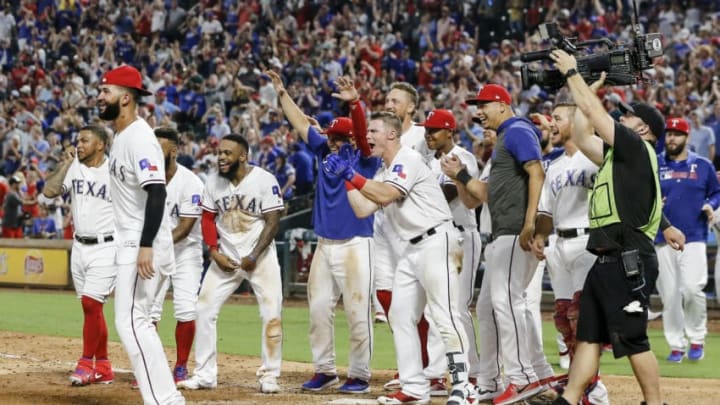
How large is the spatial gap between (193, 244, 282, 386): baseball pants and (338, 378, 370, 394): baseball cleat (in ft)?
1.74

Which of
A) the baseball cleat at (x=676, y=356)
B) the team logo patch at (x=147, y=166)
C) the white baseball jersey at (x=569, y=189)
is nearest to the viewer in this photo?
the team logo patch at (x=147, y=166)

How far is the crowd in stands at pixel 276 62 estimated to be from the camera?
755 inches

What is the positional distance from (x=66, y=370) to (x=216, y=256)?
6.49ft

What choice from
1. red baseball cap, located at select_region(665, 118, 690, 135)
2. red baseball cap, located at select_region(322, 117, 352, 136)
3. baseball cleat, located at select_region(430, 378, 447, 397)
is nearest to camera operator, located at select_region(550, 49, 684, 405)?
baseball cleat, located at select_region(430, 378, 447, 397)

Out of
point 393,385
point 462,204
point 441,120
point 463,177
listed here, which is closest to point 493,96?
point 463,177

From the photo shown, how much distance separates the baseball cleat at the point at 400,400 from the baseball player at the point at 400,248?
18.8 inches

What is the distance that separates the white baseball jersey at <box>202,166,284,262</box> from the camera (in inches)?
356

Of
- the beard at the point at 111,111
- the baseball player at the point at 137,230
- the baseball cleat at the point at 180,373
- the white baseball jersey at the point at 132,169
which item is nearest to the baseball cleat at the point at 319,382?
the baseball cleat at the point at 180,373

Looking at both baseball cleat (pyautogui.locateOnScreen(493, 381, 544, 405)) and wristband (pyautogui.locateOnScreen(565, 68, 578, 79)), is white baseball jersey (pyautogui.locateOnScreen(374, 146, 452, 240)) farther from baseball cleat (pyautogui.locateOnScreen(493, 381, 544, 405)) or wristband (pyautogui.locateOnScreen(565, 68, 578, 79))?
wristband (pyautogui.locateOnScreen(565, 68, 578, 79))

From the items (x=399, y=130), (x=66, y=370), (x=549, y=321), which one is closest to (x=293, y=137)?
(x=549, y=321)

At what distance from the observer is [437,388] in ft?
27.9

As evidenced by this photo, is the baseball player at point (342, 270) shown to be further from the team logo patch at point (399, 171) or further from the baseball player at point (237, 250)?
the team logo patch at point (399, 171)

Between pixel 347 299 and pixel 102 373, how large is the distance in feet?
6.79

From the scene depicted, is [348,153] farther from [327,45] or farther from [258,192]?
[327,45]
